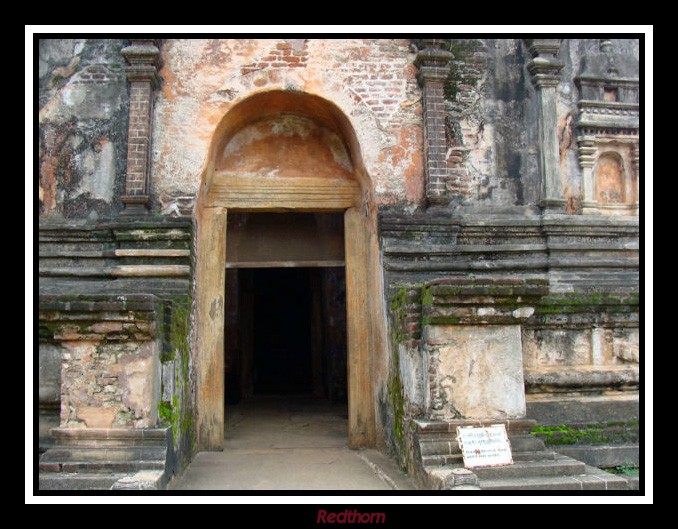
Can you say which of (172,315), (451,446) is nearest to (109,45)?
(172,315)

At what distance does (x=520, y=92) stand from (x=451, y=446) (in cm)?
469

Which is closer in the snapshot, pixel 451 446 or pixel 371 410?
pixel 451 446

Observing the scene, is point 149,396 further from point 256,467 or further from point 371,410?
point 371,410

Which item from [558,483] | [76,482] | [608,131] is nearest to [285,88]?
[608,131]

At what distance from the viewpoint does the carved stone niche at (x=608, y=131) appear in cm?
802

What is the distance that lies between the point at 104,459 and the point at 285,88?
422cm

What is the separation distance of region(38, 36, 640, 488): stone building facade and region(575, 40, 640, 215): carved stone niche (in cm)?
2

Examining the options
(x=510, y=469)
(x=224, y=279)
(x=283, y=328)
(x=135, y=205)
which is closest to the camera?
(x=510, y=469)

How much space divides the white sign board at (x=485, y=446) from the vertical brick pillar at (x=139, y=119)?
406 centimetres

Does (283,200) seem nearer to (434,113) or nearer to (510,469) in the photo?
(434,113)

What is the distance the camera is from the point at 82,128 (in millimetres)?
7434
